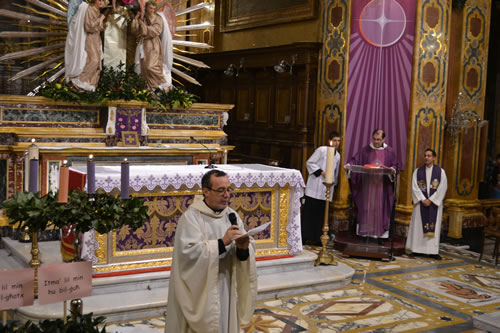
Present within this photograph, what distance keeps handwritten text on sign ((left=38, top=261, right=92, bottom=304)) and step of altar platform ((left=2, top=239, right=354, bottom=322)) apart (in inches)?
96.9

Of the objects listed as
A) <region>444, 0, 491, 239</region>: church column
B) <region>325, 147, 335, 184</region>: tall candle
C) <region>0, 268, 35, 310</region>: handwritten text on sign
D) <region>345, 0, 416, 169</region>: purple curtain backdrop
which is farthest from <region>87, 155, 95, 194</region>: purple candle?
<region>444, 0, 491, 239</region>: church column

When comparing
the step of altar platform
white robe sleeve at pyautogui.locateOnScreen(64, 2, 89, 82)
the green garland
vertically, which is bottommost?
the step of altar platform

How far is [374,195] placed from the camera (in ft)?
29.3

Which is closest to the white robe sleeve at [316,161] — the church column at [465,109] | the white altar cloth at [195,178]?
the white altar cloth at [195,178]

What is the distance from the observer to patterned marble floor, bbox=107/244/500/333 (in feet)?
18.9

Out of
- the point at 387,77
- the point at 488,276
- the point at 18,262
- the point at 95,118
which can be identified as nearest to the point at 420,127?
the point at 387,77

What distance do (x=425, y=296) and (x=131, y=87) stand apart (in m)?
5.07

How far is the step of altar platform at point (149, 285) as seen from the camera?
18.4 feet

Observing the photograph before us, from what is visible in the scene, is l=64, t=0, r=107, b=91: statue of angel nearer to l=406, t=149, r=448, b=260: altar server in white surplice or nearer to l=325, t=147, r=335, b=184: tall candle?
l=325, t=147, r=335, b=184: tall candle

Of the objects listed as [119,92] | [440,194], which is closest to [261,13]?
[119,92]

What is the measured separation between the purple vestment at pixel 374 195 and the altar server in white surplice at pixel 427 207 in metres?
0.46

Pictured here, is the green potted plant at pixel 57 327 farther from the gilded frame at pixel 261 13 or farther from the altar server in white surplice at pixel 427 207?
the gilded frame at pixel 261 13

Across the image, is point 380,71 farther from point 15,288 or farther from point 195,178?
point 15,288

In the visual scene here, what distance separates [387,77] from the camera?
10273 mm
